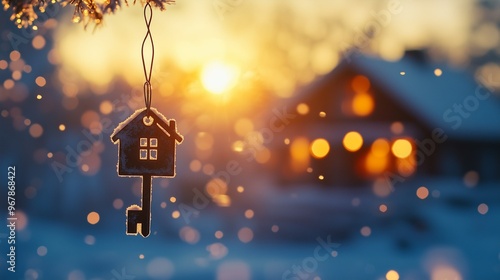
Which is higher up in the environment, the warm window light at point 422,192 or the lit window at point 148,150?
the warm window light at point 422,192

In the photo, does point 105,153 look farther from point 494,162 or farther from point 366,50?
point 494,162

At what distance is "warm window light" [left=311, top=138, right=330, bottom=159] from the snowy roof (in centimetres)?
235

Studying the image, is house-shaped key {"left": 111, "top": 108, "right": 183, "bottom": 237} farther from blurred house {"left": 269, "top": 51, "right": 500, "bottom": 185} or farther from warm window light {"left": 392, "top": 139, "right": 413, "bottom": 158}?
warm window light {"left": 392, "top": 139, "right": 413, "bottom": 158}

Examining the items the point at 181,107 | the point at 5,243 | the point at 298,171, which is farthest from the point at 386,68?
the point at 5,243

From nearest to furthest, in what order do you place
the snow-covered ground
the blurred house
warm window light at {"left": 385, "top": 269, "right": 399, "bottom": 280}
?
warm window light at {"left": 385, "top": 269, "right": 399, "bottom": 280}, the snow-covered ground, the blurred house

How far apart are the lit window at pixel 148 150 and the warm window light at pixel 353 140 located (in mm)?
19204

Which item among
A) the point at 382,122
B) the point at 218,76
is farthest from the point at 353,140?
the point at 218,76

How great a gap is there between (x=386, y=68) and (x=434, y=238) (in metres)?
6.12

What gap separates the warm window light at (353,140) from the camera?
883 inches

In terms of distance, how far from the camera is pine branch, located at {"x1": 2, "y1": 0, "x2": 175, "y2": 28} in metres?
3.87

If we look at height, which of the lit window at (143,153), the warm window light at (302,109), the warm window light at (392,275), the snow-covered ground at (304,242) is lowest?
the lit window at (143,153)

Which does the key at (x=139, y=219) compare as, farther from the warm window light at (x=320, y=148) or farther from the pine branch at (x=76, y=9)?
the warm window light at (x=320, y=148)

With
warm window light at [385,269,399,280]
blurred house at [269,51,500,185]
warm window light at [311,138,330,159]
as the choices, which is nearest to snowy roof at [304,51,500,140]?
blurred house at [269,51,500,185]

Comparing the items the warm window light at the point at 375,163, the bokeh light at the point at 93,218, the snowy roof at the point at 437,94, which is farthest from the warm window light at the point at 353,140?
the bokeh light at the point at 93,218
